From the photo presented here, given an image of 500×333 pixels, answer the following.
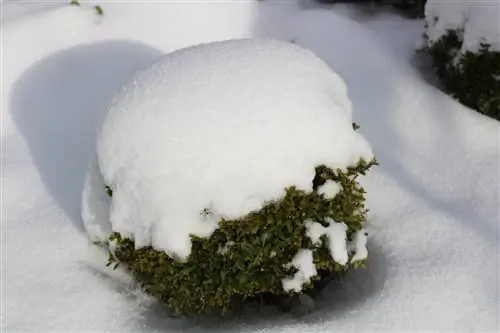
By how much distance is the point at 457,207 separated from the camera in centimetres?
334

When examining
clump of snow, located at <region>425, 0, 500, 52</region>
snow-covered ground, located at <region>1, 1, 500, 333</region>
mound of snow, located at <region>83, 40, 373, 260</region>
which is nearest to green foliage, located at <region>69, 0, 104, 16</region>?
snow-covered ground, located at <region>1, 1, 500, 333</region>

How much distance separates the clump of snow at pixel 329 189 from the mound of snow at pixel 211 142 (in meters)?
0.06

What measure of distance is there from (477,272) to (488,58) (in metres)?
1.32

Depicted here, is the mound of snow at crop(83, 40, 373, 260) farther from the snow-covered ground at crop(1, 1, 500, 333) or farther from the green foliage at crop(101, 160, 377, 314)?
the snow-covered ground at crop(1, 1, 500, 333)

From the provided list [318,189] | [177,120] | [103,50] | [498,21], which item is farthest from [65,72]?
[498,21]

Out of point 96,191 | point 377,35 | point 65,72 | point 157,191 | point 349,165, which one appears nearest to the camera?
point 157,191

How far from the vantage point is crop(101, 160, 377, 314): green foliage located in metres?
2.61

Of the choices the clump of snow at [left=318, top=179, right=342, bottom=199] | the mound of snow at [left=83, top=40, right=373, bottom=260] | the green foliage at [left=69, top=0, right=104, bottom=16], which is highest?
the mound of snow at [left=83, top=40, right=373, bottom=260]

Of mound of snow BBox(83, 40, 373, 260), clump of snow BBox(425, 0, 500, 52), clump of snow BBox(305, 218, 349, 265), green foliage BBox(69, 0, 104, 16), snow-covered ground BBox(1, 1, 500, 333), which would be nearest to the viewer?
mound of snow BBox(83, 40, 373, 260)

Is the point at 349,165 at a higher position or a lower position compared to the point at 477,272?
higher

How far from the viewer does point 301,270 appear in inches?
107

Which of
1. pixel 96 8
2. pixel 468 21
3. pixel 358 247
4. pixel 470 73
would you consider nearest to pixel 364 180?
pixel 358 247

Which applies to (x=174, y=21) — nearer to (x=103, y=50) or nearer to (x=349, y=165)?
(x=103, y=50)

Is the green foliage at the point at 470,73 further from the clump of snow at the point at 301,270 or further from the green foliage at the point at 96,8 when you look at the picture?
the green foliage at the point at 96,8
